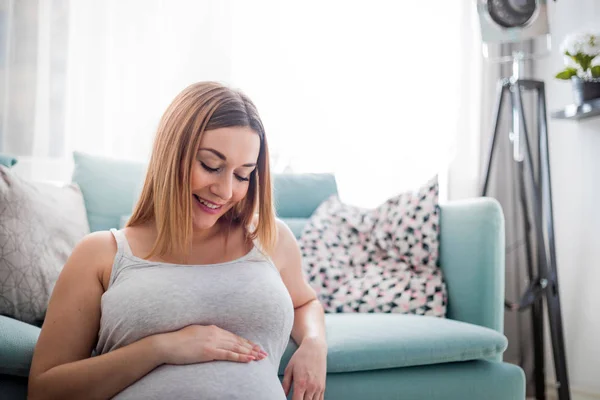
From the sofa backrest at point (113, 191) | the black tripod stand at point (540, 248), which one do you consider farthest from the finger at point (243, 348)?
the black tripod stand at point (540, 248)

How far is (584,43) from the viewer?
2395mm

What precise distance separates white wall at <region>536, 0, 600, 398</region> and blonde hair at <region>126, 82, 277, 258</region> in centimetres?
194

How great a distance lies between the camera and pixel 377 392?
4.88 feet

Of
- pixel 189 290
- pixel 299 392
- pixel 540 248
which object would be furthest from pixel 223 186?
pixel 540 248

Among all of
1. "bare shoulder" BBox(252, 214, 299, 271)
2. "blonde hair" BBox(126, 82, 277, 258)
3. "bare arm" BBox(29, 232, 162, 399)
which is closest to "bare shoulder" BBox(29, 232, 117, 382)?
"bare arm" BBox(29, 232, 162, 399)

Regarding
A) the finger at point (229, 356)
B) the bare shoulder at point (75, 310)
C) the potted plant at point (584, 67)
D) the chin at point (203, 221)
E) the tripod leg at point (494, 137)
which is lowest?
the finger at point (229, 356)

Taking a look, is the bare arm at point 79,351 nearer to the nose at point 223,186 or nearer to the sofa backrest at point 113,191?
the nose at point 223,186

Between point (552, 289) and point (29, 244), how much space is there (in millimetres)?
1974

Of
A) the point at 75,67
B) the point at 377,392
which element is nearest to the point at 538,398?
the point at 377,392

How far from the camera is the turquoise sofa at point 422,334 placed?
1.45m

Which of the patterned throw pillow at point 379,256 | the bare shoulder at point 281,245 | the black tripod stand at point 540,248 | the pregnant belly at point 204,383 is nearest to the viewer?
the pregnant belly at point 204,383

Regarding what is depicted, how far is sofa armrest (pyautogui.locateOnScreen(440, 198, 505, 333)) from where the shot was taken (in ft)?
5.84

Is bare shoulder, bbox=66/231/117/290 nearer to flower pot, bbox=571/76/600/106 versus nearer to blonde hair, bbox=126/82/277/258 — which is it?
blonde hair, bbox=126/82/277/258

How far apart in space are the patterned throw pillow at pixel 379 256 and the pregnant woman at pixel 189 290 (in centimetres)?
67
